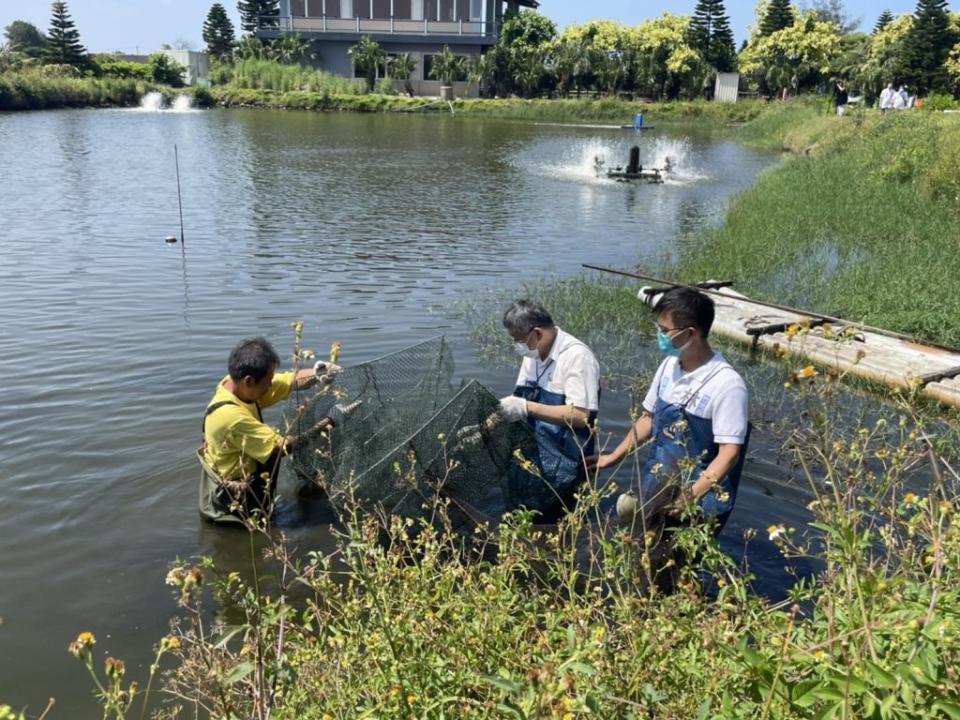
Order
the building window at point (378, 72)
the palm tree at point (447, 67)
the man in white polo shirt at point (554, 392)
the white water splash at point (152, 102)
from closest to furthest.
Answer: the man in white polo shirt at point (554, 392) < the white water splash at point (152, 102) < the palm tree at point (447, 67) < the building window at point (378, 72)

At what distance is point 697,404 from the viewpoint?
4137 millimetres

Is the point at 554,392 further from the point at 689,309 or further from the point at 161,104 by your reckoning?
the point at 161,104

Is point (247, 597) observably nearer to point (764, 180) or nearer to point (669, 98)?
point (764, 180)

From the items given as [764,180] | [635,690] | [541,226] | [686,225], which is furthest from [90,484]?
[764,180]

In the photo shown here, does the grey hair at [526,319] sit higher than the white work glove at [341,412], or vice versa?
the grey hair at [526,319]

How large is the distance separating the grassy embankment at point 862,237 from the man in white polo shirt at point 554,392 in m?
6.08

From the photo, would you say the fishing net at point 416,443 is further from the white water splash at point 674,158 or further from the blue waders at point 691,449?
the white water splash at point 674,158

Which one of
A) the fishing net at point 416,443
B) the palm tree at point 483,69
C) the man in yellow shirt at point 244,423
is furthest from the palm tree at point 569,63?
the man in yellow shirt at point 244,423

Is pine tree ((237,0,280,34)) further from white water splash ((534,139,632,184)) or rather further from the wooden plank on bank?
the wooden plank on bank

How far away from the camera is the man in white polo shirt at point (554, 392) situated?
15.8 ft

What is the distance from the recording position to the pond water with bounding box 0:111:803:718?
529cm

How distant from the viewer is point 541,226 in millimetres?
17734

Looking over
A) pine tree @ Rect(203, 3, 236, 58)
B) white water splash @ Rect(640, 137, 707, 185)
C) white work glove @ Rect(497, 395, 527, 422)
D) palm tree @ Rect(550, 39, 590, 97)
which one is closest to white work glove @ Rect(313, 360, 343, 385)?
white work glove @ Rect(497, 395, 527, 422)

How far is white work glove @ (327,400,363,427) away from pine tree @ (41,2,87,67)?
2803 inches
